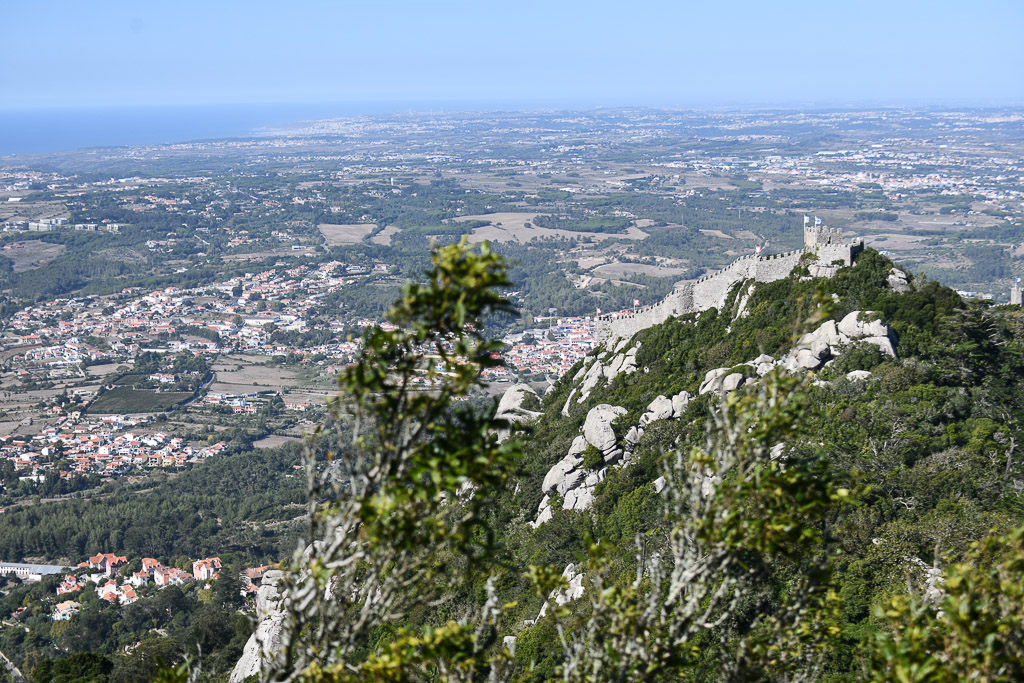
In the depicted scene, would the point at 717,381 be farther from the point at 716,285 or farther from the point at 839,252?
the point at 716,285

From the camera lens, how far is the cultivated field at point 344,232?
433 feet

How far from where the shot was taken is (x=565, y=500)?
21141 mm

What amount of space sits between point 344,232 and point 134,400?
7270cm

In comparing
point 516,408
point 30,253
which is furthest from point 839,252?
point 30,253

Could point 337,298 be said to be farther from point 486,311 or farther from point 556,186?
point 486,311

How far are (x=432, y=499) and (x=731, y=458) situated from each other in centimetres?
173

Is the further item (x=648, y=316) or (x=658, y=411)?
(x=648, y=316)

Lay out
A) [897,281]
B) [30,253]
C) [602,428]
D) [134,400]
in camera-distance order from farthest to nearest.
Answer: [30,253] < [134,400] < [897,281] < [602,428]

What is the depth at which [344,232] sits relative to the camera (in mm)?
139500

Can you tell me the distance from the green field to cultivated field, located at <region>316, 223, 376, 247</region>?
196ft

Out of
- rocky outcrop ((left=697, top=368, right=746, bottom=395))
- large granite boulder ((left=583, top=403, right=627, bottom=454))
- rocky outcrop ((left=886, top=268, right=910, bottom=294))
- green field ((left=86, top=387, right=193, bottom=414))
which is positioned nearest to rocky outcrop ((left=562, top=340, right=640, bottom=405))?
large granite boulder ((left=583, top=403, right=627, bottom=454))

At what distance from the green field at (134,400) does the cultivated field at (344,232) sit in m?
59.6

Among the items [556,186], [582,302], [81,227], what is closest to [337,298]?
[582,302]

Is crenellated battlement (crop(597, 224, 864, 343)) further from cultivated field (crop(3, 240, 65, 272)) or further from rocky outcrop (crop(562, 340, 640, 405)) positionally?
cultivated field (crop(3, 240, 65, 272))
